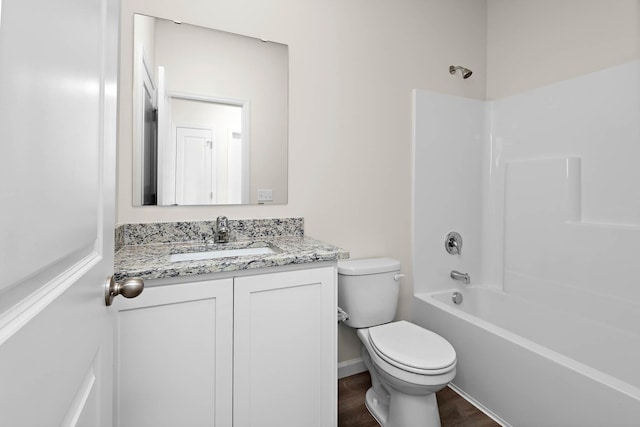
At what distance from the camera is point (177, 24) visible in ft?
5.10

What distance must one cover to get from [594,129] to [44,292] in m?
2.51

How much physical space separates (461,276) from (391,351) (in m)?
1.07

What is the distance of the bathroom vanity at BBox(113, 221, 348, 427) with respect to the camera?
103 cm

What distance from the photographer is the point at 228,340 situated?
113 centimetres

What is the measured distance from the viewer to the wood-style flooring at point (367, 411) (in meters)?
1.60

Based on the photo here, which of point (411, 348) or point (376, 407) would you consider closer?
point (411, 348)

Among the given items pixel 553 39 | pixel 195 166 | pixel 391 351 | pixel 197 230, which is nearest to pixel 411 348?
pixel 391 351

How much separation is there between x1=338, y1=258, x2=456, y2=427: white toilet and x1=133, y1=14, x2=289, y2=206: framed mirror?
2.22ft

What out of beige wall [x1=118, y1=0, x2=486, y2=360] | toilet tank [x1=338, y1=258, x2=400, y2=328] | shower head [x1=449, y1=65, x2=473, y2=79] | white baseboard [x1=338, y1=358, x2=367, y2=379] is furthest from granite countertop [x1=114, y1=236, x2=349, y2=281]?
shower head [x1=449, y1=65, x2=473, y2=79]

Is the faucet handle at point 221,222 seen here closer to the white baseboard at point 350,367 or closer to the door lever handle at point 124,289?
the door lever handle at point 124,289

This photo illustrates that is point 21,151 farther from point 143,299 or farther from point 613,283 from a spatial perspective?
point 613,283

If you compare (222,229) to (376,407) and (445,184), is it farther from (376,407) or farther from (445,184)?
(445,184)

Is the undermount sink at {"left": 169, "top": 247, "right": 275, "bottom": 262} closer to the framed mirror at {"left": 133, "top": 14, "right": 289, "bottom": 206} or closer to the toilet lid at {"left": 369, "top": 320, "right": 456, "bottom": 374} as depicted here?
the framed mirror at {"left": 133, "top": 14, "right": 289, "bottom": 206}

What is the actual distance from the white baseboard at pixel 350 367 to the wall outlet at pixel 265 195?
1.14 meters
